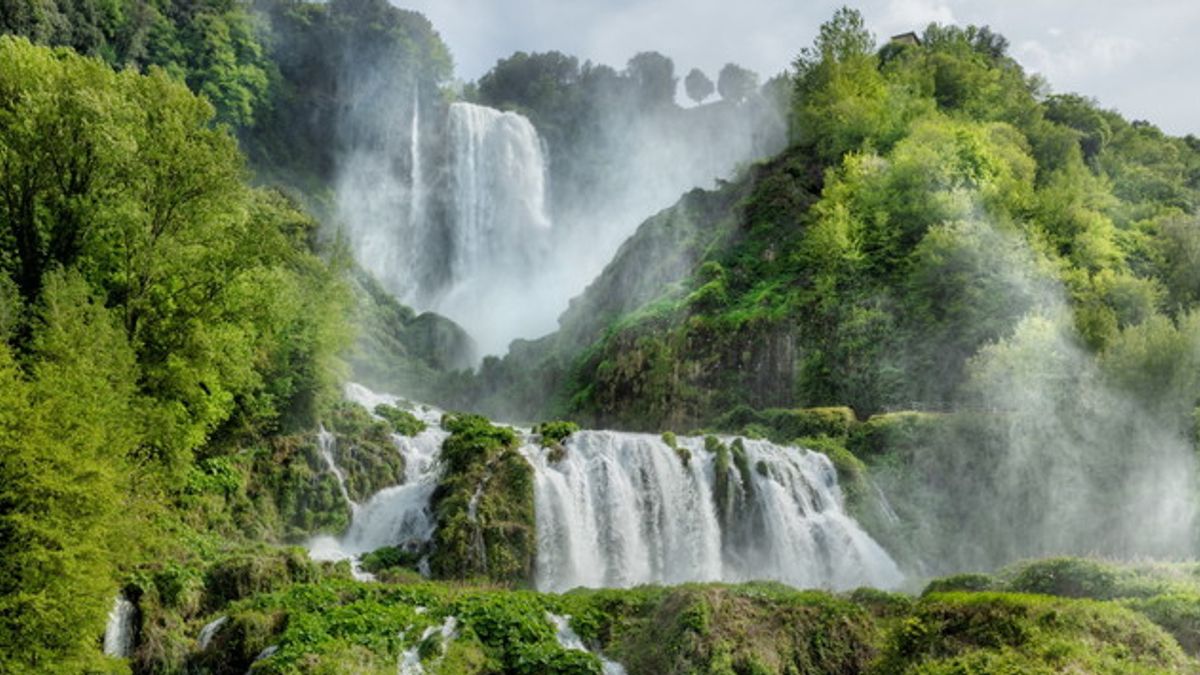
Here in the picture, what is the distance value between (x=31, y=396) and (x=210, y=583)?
6450mm

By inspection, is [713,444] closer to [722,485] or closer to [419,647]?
[722,485]

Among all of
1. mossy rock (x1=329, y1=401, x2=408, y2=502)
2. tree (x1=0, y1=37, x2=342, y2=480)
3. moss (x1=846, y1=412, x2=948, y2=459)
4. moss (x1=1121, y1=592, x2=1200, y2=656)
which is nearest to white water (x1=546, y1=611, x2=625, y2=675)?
moss (x1=1121, y1=592, x2=1200, y2=656)

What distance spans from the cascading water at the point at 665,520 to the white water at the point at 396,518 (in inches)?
1.7

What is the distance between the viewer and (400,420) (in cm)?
3519

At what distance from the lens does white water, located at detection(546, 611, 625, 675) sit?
17438mm

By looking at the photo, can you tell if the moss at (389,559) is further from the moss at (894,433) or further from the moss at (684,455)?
the moss at (894,433)

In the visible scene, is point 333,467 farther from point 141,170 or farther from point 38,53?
point 38,53

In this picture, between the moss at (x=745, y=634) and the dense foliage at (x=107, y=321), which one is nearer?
the dense foliage at (x=107, y=321)

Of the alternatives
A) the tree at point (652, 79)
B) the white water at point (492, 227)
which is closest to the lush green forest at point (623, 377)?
the white water at point (492, 227)

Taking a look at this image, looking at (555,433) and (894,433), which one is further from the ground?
(555,433)

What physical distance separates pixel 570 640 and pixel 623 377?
1170 inches

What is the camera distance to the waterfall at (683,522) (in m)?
28.2

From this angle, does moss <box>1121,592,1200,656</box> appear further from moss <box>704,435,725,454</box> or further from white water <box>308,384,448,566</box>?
white water <box>308,384,448,566</box>

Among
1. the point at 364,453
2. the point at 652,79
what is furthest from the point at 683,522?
the point at 652,79
